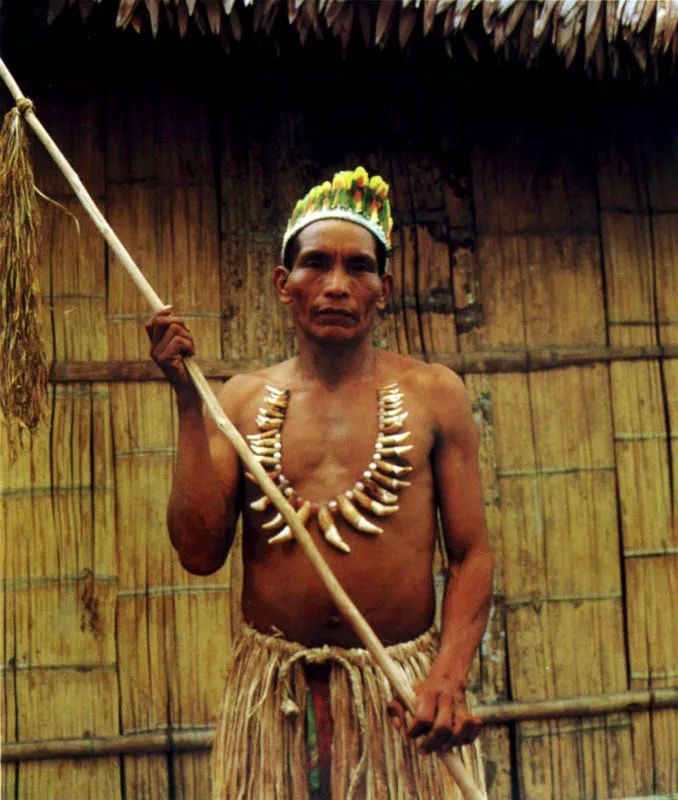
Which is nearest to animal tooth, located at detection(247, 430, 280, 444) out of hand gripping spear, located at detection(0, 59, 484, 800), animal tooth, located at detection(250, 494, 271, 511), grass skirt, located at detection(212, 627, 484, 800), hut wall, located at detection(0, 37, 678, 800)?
animal tooth, located at detection(250, 494, 271, 511)

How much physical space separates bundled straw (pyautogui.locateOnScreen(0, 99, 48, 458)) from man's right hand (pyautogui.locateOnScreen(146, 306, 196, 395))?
0.36 metres

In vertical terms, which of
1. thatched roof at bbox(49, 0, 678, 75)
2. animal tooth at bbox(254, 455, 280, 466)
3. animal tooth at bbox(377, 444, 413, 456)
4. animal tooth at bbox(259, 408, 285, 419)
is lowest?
animal tooth at bbox(254, 455, 280, 466)

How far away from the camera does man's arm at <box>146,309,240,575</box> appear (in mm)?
2254

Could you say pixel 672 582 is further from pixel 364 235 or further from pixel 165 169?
pixel 165 169

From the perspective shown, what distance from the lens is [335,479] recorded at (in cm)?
246

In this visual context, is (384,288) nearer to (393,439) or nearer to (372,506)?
(393,439)

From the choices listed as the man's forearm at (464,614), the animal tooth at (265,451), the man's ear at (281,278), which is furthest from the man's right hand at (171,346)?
the man's forearm at (464,614)

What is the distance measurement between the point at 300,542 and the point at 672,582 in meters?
2.09

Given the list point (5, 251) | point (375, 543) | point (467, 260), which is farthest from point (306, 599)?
point (467, 260)

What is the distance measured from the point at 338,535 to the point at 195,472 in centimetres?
35

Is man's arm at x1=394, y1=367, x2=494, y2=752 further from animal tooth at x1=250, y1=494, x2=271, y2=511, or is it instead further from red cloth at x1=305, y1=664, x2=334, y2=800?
animal tooth at x1=250, y1=494, x2=271, y2=511

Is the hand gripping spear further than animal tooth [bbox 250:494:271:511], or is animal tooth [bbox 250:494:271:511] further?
animal tooth [bbox 250:494:271:511]

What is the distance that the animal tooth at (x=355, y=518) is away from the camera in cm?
241

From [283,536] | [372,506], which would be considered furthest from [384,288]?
[283,536]
